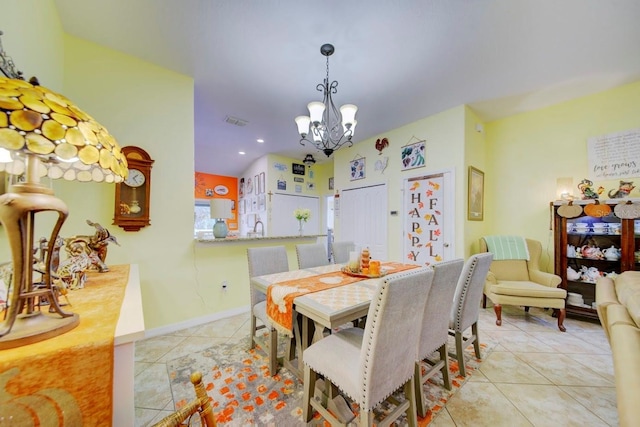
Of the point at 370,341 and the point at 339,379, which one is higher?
the point at 370,341

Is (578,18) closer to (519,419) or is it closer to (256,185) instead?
(519,419)

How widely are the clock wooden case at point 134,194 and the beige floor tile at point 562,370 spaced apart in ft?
12.3

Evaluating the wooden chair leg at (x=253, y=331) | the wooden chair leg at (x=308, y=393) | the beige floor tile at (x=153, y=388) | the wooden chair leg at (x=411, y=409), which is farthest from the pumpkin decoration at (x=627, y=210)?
the beige floor tile at (x=153, y=388)

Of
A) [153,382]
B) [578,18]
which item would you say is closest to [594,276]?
[578,18]

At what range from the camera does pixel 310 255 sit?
261 cm

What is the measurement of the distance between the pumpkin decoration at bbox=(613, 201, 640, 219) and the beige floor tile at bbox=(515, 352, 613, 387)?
171 centimetres

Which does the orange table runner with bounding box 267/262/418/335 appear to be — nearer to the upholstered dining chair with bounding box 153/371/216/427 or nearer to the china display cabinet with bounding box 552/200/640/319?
the upholstered dining chair with bounding box 153/371/216/427

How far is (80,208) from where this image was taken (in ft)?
7.07

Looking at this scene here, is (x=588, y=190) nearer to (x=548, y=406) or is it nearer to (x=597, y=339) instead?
(x=597, y=339)

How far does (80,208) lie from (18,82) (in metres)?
2.09

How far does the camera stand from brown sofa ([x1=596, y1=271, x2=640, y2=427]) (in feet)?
2.31

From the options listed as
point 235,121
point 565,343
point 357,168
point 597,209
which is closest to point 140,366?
point 235,121

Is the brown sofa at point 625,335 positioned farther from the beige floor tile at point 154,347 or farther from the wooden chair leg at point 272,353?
the beige floor tile at point 154,347

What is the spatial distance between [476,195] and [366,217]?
1.79 metres
